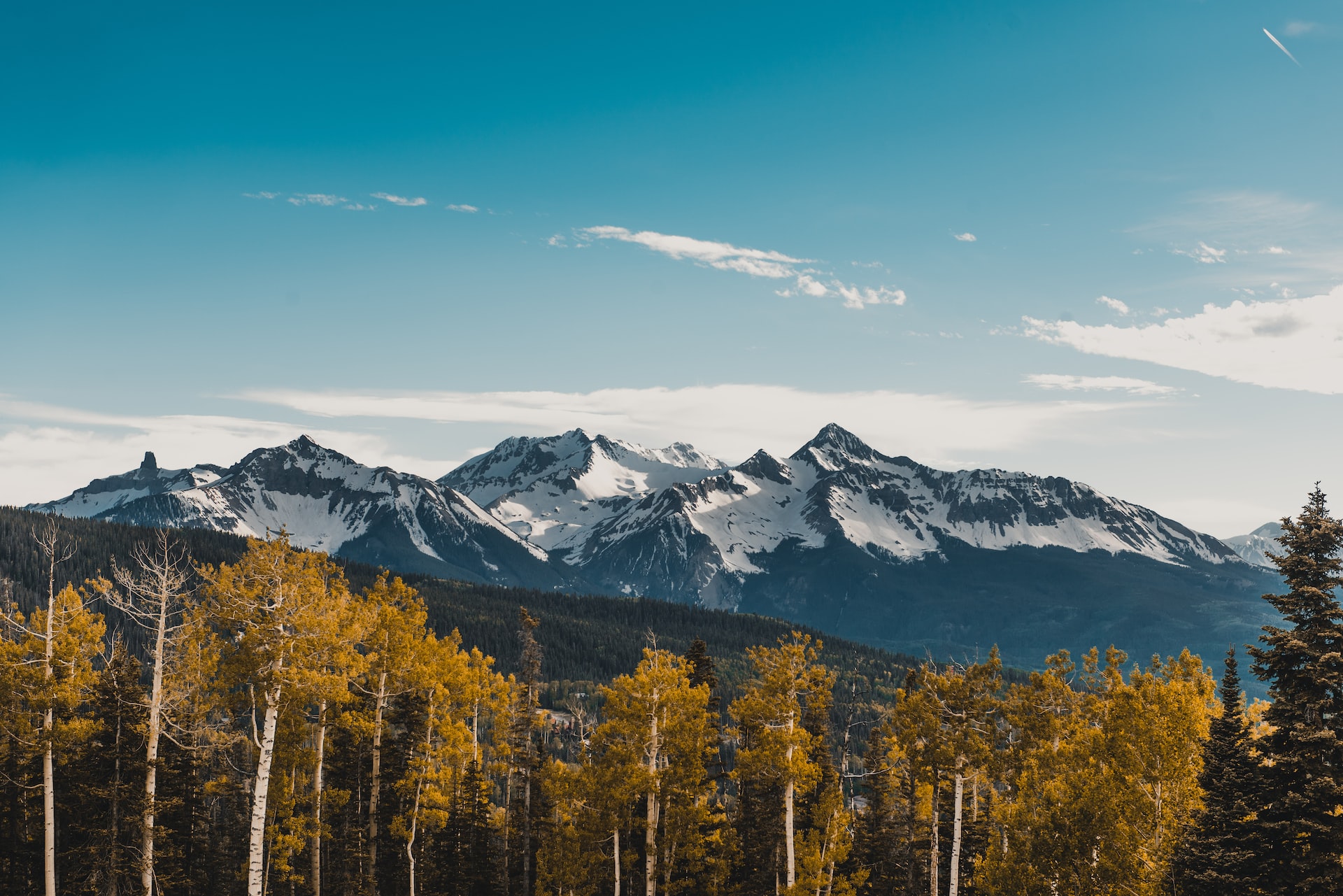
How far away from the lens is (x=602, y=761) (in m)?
43.8

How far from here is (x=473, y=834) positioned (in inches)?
2163

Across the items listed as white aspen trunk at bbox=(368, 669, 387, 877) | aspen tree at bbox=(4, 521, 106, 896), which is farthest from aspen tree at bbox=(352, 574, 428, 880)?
aspen tree at bbox=(4, 521, 106, 896)

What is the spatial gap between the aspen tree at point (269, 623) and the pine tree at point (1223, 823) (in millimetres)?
27135

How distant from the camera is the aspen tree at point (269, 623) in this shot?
29.6 meters

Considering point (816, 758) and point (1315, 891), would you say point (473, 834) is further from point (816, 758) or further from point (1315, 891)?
point (1315, 891)

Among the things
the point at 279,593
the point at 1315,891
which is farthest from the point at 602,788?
the point at 1315,891

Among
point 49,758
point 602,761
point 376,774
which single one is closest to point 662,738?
point 602,761

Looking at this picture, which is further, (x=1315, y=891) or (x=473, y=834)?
(x=473, y=834)

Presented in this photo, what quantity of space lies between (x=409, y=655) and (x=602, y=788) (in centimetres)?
1097

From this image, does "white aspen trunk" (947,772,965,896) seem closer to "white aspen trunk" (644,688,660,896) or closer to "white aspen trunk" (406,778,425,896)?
"white aspen trunk" (644,688,660,896)

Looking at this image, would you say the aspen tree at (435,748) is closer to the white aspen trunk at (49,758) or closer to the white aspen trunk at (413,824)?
the white aspen trunk at (413,824)

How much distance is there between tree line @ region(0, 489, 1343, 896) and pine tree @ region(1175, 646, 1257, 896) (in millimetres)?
93

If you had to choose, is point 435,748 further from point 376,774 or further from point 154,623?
point 154,623

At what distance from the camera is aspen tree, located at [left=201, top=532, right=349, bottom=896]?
2956 centimetres
